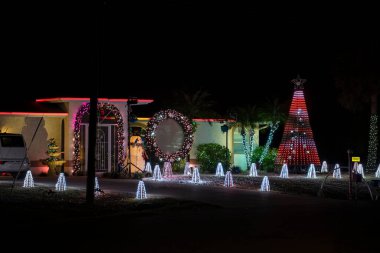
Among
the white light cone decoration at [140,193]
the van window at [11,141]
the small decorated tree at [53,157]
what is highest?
the van window at [11,141]

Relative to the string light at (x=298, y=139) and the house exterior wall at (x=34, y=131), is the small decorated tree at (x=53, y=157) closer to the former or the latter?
the house exterior wall at (x=34, y=131)

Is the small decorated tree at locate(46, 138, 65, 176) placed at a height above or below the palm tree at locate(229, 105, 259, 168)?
below

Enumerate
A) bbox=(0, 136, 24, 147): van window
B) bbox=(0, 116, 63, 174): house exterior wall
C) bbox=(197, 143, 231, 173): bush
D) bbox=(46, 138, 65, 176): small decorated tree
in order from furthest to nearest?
bbox=(197, 143, 231, 173): bush
bbox=(0, 116, 63, 174): house exterior wall
bbox=(46, 138, 65, 176): small decorated tree
bbox=(0, 136, 24, 147): van window

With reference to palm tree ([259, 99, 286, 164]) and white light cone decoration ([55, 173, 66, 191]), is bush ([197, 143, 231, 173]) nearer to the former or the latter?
palm tree ([259, 99, 286, 164])

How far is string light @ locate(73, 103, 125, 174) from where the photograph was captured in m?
32.7

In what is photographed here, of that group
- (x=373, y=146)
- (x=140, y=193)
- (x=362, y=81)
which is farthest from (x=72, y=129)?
(x=373, y=146)

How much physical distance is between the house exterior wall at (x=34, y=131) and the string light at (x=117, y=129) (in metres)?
1.54

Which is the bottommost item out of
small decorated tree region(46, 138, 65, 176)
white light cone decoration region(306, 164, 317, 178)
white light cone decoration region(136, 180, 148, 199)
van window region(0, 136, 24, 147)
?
white light cone decoration region(136, 180, 148, 199)

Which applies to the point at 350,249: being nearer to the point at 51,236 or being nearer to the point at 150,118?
the point at 51,236

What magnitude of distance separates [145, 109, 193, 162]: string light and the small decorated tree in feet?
14.0

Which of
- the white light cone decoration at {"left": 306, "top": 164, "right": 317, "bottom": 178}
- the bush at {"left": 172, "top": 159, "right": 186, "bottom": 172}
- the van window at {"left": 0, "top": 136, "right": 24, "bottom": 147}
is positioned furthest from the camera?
the bush at {"left": 172, "top": 159, "right": 186, "bottom": 172}

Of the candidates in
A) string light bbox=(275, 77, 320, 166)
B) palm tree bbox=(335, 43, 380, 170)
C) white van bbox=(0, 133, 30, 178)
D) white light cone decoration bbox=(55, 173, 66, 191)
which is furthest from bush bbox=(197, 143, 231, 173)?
white light cone decoration bbox=(55, 173, 66, 191)

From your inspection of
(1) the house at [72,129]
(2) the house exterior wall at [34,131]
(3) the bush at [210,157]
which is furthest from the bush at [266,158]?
(2) the house exterior wall at [34,131]

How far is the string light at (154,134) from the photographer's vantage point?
3366 centimetres
